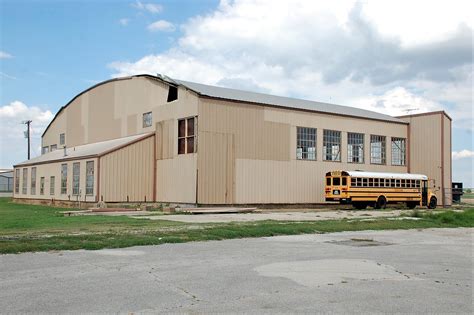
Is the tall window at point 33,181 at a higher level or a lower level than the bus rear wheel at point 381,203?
higher

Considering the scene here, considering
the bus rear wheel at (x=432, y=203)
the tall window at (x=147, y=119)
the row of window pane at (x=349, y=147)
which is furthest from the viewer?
the bus rear wheel at (x=432, y=203)

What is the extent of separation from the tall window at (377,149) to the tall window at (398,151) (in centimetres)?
139

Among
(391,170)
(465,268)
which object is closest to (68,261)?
(465,268)

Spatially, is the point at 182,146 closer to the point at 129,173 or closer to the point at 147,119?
the point at 129,173

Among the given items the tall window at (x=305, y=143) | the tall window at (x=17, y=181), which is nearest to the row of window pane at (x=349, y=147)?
the tall window at (x=305, y=143)

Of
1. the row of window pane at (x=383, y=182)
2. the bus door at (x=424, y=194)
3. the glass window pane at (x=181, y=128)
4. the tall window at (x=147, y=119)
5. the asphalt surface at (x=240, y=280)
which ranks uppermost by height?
the tall window at (x=147, y=119)

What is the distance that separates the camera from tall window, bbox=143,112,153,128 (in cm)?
4033

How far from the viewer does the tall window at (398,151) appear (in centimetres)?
4653

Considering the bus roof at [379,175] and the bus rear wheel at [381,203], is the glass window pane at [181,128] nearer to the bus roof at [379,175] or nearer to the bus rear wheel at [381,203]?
the bus roof at [379,175]

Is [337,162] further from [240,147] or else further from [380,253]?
[380,253]

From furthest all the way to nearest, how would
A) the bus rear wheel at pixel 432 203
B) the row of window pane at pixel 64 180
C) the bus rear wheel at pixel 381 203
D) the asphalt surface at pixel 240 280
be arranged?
the bus rear wheel at pixel 432 203 < the bus rear wheel at pixel 381 203 < the row of window pane at pixel 64 180 < the asphalt surface at pixel 240 280

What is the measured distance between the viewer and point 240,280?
912cm

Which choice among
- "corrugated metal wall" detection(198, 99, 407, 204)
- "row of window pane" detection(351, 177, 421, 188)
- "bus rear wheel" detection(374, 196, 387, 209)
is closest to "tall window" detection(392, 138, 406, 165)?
"row of window pane" detection(351, 177, 421, 188)

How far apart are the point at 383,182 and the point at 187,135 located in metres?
14.8
